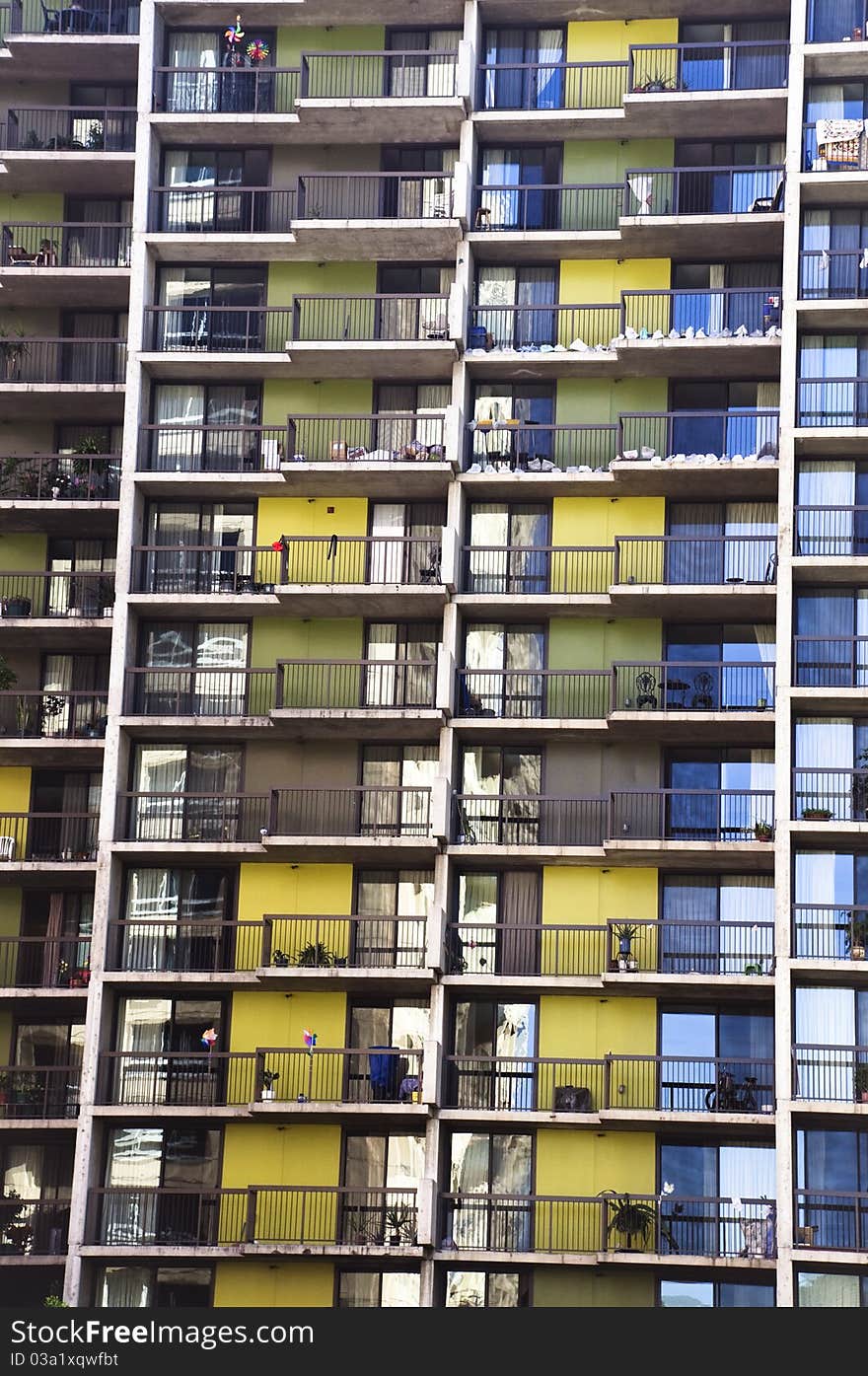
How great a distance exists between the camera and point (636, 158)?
69000 millimetres

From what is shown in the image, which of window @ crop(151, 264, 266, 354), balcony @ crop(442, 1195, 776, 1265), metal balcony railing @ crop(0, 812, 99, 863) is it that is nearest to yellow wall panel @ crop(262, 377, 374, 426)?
window @ crop(151, 264, 266, 354)

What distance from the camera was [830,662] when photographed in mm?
64500

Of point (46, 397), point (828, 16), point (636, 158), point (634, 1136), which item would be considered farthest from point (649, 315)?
point (634, 1136)

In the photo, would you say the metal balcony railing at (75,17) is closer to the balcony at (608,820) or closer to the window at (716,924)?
the balcony at (608,820)

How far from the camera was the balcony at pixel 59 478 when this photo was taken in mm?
68438

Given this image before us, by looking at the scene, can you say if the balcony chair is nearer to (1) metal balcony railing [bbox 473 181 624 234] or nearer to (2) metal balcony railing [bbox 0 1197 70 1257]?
(1) metal balcony railing [bbox 473 181 624 234]

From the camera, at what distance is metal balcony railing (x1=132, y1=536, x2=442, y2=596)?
67188 mm

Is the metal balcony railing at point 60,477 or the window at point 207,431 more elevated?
the window at point 207,431

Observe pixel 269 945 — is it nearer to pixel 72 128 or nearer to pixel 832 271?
pixel 832 271

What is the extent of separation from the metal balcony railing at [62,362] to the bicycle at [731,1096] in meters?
24.0

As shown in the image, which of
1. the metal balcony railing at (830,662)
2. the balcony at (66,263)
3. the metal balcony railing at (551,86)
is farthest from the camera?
the metal balcony railing at (551,86)

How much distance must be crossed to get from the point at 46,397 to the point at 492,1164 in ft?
74.5

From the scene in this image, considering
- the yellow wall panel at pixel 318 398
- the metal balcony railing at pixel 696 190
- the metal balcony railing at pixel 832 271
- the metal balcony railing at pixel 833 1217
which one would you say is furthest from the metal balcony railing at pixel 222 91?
the metal balcony railing at pixel 833 1217

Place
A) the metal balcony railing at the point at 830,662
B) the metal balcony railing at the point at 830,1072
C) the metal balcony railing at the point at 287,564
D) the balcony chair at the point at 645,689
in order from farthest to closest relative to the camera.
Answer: the metal balcony railing at the point at 287,564 → the balcony chair at the point at 645,689 → the metal balcony railing at the point at 830,662 → the metal balcony railing at the point at 830,1072
